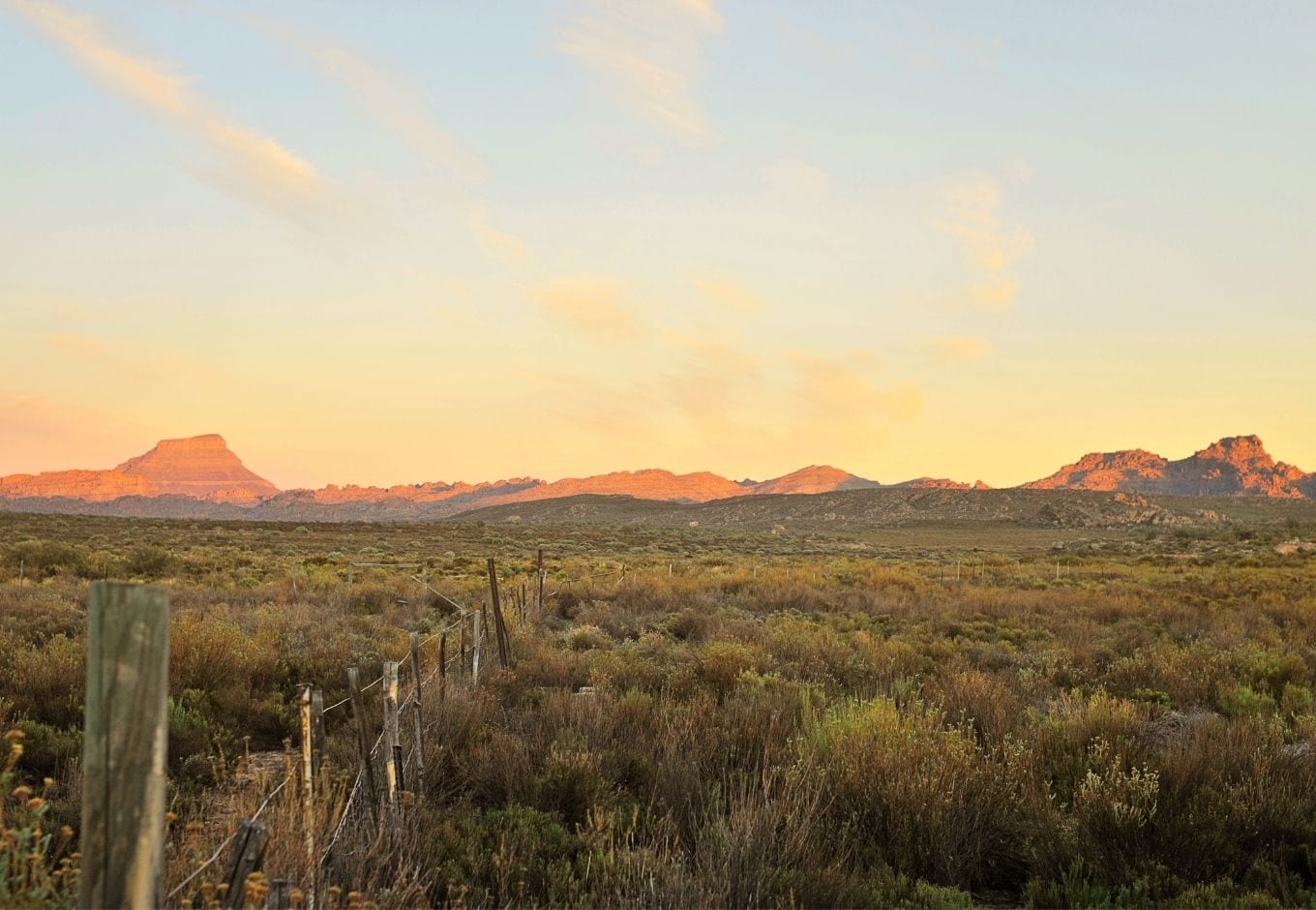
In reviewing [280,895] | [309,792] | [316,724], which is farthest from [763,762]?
[280,895]

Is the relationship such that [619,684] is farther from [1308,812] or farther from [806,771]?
[1308,812]

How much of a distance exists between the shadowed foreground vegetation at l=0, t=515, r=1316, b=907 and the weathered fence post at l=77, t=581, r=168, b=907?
35.5 inches

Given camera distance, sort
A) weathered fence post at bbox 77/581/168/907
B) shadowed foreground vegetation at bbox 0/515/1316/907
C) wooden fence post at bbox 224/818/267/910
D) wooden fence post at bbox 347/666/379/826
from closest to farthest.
A: weathered fence post at bbox 77/581/168/907, wooden fence post at bbox 224/818/267/910, shadowed foreground vegetation at bbox 0/515/1316/907, wooden fence post at bbox 347/666/379/826

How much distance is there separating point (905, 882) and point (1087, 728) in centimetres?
362

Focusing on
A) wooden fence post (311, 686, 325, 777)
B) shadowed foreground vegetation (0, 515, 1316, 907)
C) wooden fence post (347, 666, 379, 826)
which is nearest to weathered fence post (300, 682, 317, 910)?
wooden fence post (311, 686, 325, 777)

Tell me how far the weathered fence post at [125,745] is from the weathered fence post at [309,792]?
1.79 meters

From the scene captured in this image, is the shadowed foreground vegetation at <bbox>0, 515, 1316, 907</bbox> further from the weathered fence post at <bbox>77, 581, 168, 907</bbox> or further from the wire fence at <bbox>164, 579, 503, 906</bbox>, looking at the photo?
the weathered fence post at <bbox>77, 581, 168, 907</bbox>

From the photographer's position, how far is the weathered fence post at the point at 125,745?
2078 millimetres

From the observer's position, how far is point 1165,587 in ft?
84.2

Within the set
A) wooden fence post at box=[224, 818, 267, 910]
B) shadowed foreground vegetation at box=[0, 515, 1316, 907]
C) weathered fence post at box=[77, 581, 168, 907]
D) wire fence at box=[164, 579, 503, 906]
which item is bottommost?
shadowed foreground vegetation at box=[0, 515, 1316, 907]

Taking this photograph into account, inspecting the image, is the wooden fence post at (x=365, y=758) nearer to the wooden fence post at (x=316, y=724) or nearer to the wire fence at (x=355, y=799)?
the wire fence at (x=355, y=799)

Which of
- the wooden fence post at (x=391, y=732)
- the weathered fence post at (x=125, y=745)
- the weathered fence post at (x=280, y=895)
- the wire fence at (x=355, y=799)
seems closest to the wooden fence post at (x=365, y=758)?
the wire fence at (x=355, y=799)

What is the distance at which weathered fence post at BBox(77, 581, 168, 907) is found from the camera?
2078 millimetres

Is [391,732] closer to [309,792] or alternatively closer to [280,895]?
[309,792]
